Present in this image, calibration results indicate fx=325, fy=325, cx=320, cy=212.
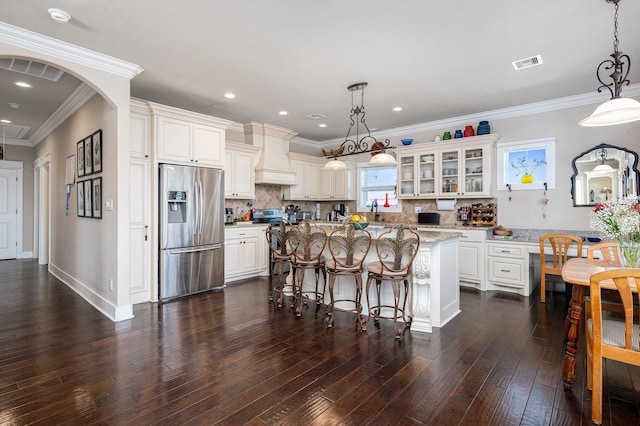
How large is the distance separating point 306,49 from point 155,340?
10.3 ft

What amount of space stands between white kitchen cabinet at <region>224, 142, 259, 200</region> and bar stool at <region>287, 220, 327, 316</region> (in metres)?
2.04

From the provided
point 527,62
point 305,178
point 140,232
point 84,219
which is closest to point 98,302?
point 140,232

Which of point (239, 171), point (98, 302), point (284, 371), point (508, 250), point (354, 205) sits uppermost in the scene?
point (239, 171)

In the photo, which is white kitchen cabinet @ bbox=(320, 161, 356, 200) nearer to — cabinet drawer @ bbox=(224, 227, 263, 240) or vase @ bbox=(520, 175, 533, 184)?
cabinet drawer @ bbox=(224, 227, 263, 240)

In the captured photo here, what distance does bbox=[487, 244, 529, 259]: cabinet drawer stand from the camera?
15.1 ft

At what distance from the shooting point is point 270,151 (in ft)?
20.4

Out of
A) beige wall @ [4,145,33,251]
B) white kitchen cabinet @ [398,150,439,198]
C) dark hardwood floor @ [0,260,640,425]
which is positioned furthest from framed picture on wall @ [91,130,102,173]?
beige wall @ [4,145,33,251]

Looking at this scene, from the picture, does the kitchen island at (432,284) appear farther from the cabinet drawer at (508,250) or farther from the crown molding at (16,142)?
the crown molding at (16,142)

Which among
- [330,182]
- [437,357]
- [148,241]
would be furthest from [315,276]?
[330,182]

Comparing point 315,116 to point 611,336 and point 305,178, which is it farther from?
point 611,336

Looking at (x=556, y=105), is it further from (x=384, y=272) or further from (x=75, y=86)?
(x=75, y=86)

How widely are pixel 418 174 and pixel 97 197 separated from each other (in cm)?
496

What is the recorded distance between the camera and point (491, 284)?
4.89 metres

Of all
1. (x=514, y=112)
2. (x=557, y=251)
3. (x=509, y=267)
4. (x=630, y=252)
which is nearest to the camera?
(x=630, y=252)
